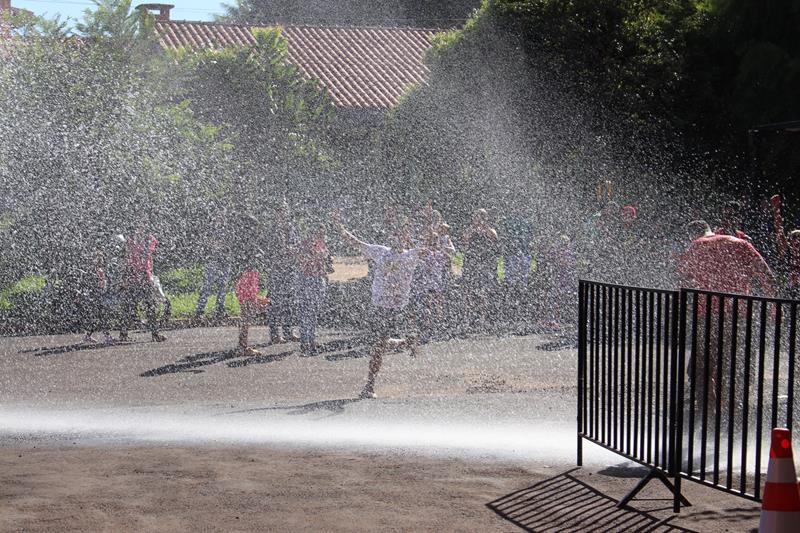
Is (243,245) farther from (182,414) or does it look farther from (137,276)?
(182,414)

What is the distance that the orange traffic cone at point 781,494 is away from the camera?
190 inches

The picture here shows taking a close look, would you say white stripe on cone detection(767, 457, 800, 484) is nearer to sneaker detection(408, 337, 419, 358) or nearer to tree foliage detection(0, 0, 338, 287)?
sneaker detection(408, 337, 419, 358)

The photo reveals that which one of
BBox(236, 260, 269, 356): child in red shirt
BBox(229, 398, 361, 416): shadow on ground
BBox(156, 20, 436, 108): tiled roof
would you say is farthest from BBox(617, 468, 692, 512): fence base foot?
BBox(156, 20, 436, 108): tiled roof

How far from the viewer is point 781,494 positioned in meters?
4.85

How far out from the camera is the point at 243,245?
14.5 meters

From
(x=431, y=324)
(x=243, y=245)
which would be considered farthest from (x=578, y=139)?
(x=243, y=245)

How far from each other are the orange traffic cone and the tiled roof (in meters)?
35.7

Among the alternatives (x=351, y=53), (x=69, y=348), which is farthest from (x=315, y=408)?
(x=351, y=53)

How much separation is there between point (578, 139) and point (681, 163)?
2.08m

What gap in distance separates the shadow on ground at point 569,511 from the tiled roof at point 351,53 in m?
34.0

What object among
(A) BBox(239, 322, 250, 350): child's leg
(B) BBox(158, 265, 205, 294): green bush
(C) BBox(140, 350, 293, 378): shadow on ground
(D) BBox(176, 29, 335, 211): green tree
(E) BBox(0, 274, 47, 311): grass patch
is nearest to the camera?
(C) BBox(140, 350, 293, 378): shadow on ground

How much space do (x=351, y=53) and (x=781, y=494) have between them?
4069 cm

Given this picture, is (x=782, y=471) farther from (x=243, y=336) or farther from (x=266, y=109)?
(x=266, y=109)

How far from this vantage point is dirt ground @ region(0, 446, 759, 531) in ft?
19.6
